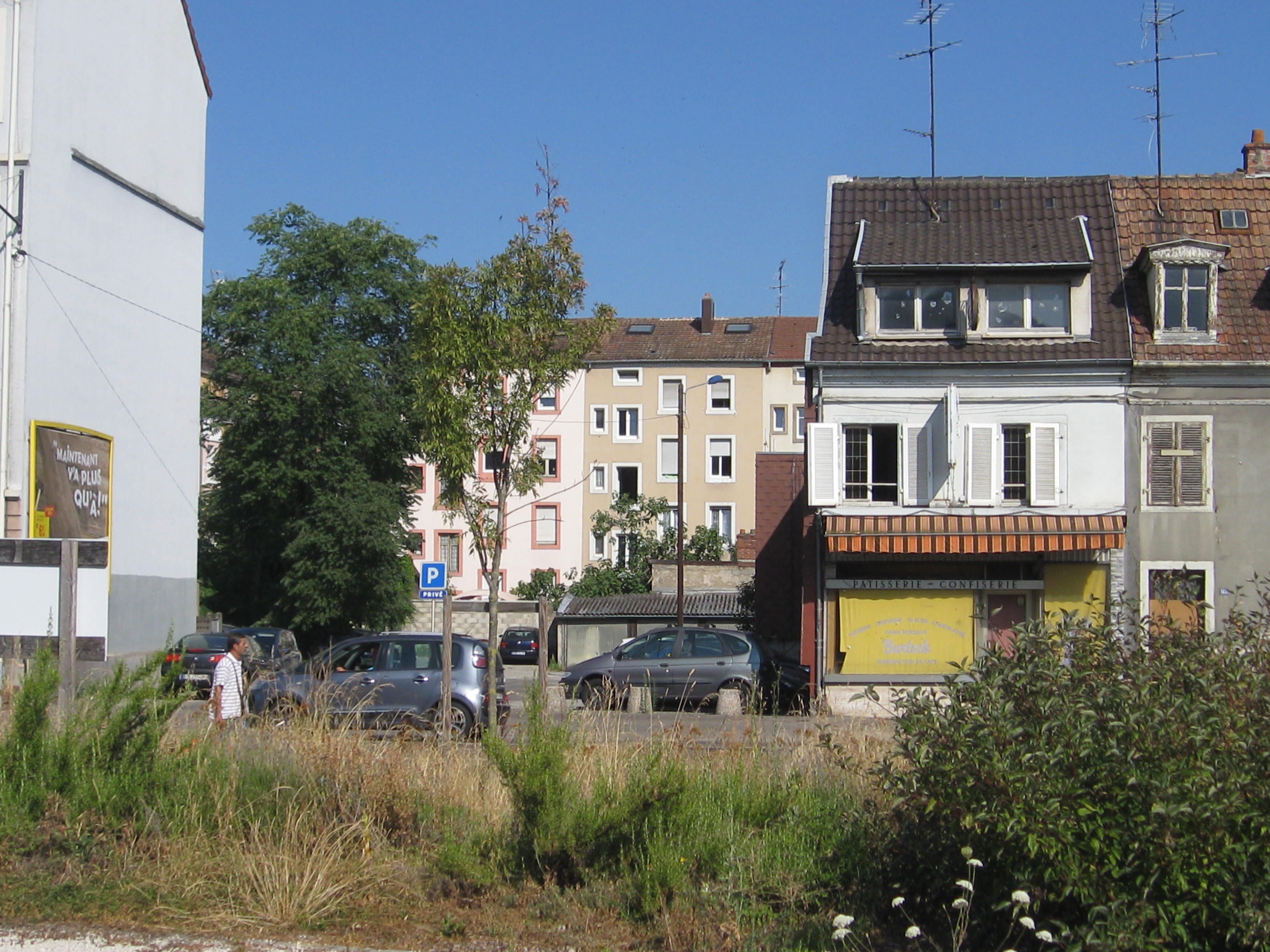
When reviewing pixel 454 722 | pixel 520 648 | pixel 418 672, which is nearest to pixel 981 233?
pixel 418 672

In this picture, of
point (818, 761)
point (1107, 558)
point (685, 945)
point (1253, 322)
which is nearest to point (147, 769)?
point (685, 945)

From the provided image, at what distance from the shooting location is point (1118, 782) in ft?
17.7

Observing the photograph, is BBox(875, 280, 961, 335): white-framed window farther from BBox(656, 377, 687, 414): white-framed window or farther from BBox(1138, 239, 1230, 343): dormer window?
BBox(656, 377, 687, 414): white-framed window

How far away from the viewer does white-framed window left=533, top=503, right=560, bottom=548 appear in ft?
207

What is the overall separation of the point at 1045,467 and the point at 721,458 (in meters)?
39.2

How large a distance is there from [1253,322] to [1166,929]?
2169 centimetres

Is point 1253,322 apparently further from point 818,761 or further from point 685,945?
point 685,945

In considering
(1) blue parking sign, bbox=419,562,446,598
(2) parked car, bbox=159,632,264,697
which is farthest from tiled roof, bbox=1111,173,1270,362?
(2) parked car, bbox=159,632,264,697

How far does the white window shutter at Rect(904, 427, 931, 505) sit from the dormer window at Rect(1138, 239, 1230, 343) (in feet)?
15.8

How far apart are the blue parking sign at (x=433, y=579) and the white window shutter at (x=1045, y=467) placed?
12.8 meters

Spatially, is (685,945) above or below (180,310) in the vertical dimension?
below

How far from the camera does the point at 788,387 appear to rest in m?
62.9

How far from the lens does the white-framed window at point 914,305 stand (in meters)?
24.8

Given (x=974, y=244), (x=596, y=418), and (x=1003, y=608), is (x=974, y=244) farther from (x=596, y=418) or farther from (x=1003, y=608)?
(x=596, y=418)
